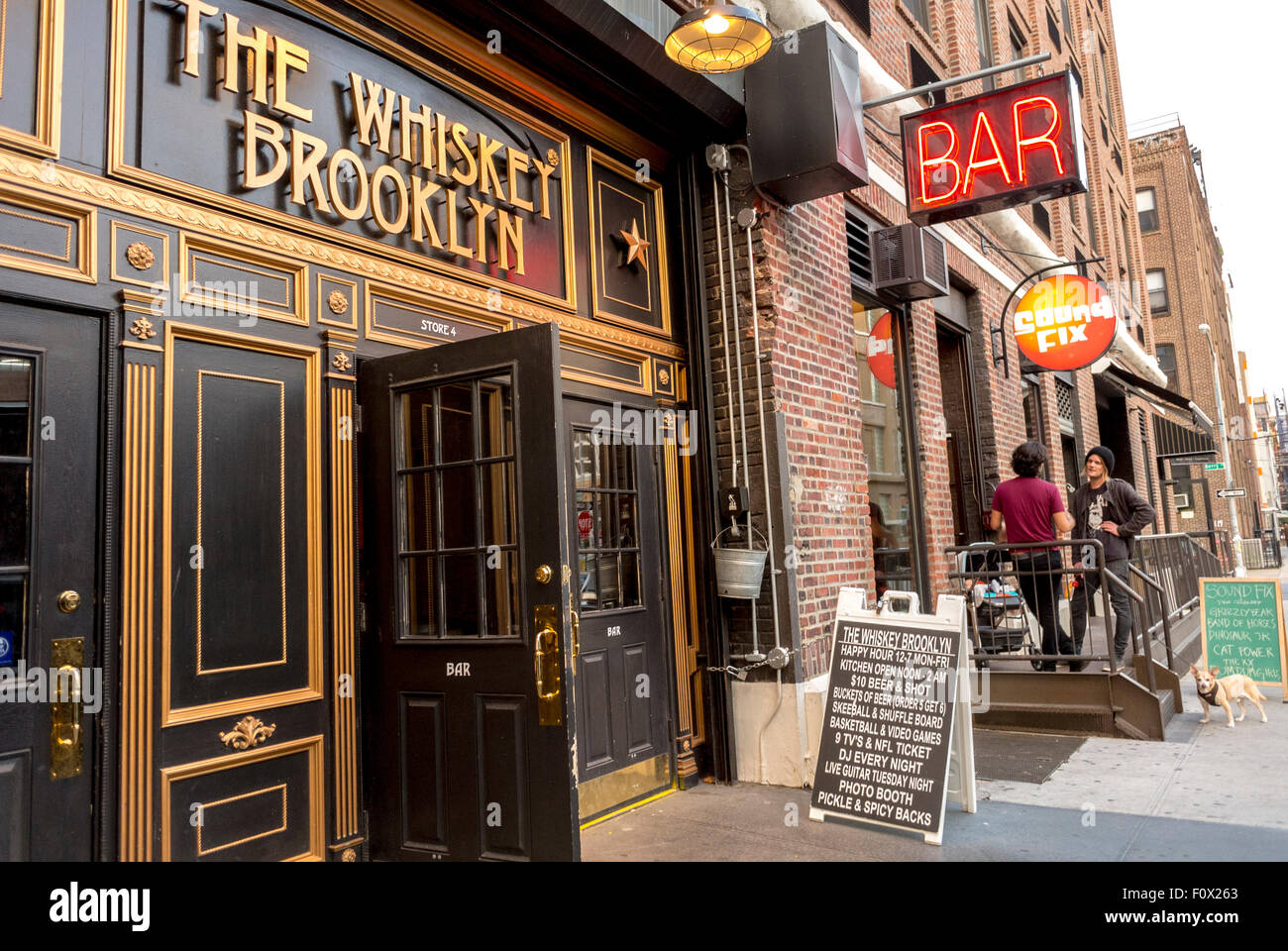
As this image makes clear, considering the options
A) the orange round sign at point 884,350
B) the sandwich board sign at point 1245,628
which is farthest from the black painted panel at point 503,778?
the sandwich board sign at point 1245,628

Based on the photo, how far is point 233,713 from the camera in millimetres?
3555

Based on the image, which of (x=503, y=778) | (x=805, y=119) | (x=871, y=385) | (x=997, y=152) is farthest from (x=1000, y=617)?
(x=503, y=778)

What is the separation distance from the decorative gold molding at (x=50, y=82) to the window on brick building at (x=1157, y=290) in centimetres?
4091

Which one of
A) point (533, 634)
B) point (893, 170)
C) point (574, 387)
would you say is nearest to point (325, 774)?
point (533, 634)

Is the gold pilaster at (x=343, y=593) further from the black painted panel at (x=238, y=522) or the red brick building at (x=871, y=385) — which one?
the red brick building at (x=871, y=385)

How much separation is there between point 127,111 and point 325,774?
2788 millimetres

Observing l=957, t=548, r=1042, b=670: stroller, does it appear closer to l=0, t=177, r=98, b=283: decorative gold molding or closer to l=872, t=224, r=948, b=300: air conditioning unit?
l=872, t=224, r=948, b=300: air conditioning unit

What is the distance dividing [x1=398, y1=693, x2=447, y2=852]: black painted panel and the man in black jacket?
17.4 ft

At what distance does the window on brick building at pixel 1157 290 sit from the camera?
121 ft

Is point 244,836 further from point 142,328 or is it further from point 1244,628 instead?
point 1244,628

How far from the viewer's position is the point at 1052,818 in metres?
4.85

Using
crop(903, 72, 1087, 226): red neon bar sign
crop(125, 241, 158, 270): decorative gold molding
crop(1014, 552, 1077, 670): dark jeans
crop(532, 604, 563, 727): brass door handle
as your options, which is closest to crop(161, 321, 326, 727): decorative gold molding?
crop(125, 241, 158, 270): decorative gold molding

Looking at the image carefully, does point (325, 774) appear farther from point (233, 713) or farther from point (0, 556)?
point (0, 556)

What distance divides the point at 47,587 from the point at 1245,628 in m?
8.48
